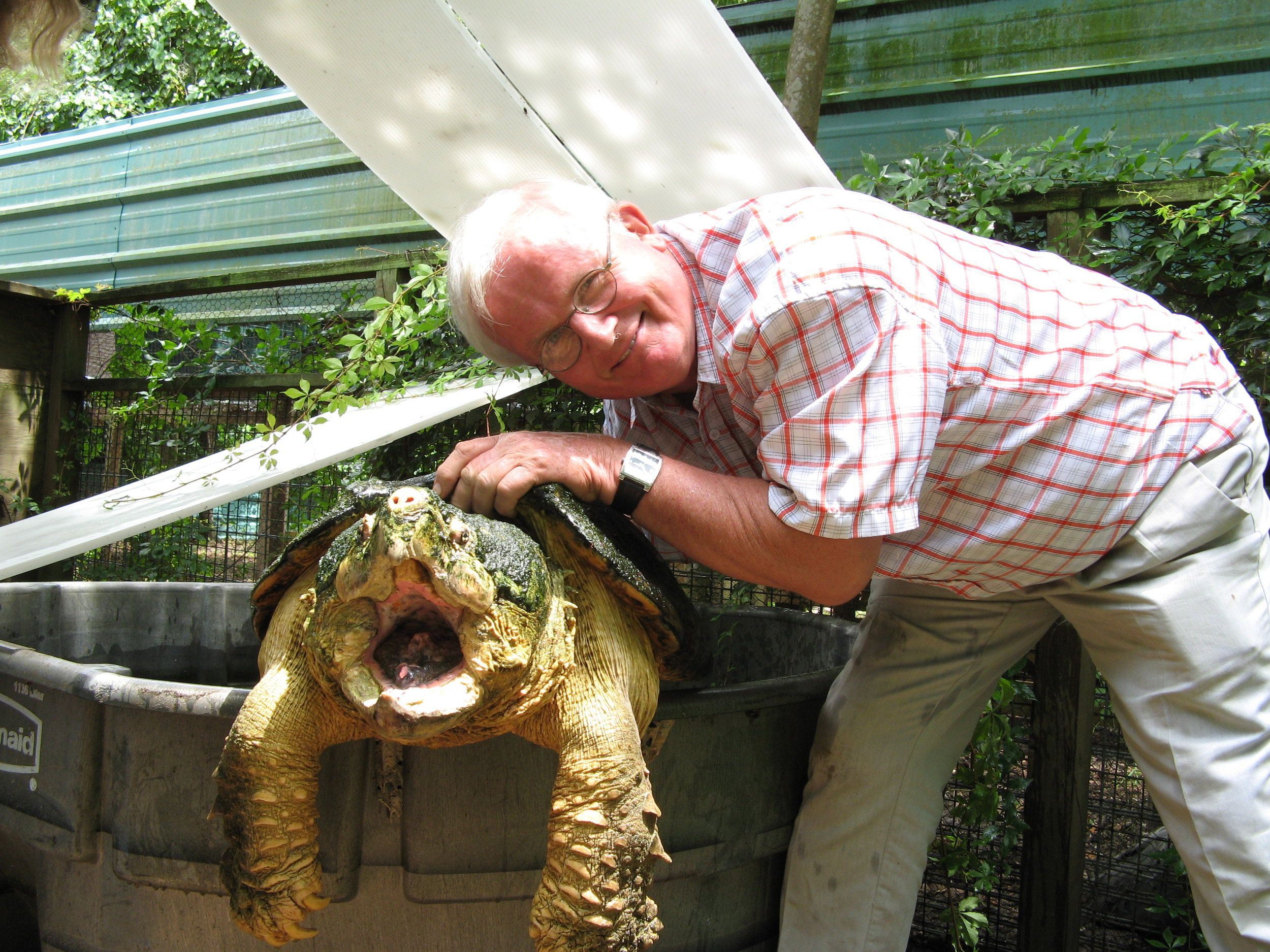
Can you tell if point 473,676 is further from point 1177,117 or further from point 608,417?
point 1177,117

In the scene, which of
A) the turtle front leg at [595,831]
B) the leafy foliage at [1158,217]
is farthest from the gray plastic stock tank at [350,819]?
the leafy foliage at [1158,217]

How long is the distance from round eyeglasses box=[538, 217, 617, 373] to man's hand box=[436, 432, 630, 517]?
0.14m

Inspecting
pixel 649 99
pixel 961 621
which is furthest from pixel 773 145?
pixel 961 621

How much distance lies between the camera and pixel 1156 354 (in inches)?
52.2

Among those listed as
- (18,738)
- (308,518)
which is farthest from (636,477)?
(308,518)

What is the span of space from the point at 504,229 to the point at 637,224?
0.25 metres

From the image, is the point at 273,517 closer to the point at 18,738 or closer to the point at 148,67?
the point at 18,738

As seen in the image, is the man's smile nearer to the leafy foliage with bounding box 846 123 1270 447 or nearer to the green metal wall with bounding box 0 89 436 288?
the leafy foliage with bounding box 846 123 1270 447

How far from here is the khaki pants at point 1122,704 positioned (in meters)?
1.26

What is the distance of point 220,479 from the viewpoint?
187 cm

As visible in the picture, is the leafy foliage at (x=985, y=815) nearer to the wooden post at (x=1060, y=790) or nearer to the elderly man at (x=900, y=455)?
the wooden post at (x=1060, y=790)

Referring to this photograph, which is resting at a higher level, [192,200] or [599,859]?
[192,200]

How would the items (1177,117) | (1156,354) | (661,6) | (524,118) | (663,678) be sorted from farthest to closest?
(1177,117) → (524,118) → (661,6) → (663,678) → (1156,354)

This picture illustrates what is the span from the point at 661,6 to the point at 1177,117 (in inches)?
70.9
